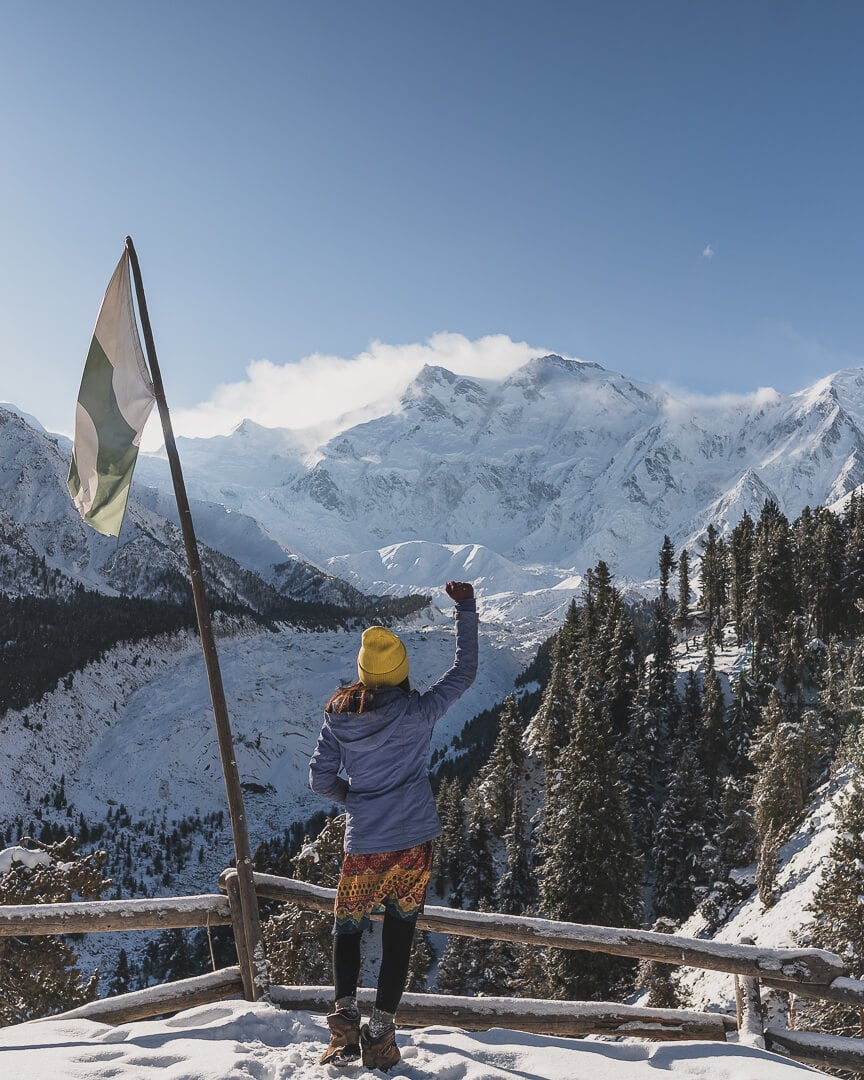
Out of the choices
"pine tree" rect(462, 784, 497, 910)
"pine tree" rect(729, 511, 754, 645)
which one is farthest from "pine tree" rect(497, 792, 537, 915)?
"pine tree" rect(729, 511, 754, 645)

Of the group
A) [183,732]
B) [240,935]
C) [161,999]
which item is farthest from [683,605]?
[161,999]

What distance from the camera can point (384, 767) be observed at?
4887mm

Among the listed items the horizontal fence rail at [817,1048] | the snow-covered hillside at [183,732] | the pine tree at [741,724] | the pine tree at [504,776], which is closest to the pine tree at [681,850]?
the pine tree at [741,724]

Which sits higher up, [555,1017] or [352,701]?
[352,701]

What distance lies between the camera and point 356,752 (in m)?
4.92

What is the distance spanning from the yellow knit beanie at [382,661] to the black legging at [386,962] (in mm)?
1605

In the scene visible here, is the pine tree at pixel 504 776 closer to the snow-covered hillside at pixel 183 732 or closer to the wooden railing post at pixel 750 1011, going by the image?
the snow-covered hillside at pixel 183 732

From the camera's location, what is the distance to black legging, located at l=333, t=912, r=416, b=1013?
4.67m

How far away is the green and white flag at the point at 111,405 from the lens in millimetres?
6102

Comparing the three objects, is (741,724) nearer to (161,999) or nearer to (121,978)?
(121,978)

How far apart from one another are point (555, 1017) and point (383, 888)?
2.07 meters

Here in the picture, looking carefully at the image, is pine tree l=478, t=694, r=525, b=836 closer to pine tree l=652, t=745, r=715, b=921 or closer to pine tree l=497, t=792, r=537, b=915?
pine tree l=497, t=792, r=537, b=915

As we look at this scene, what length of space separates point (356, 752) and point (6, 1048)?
2996 millimetres

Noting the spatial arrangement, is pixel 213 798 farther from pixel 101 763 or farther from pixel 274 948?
pixel 274 948
